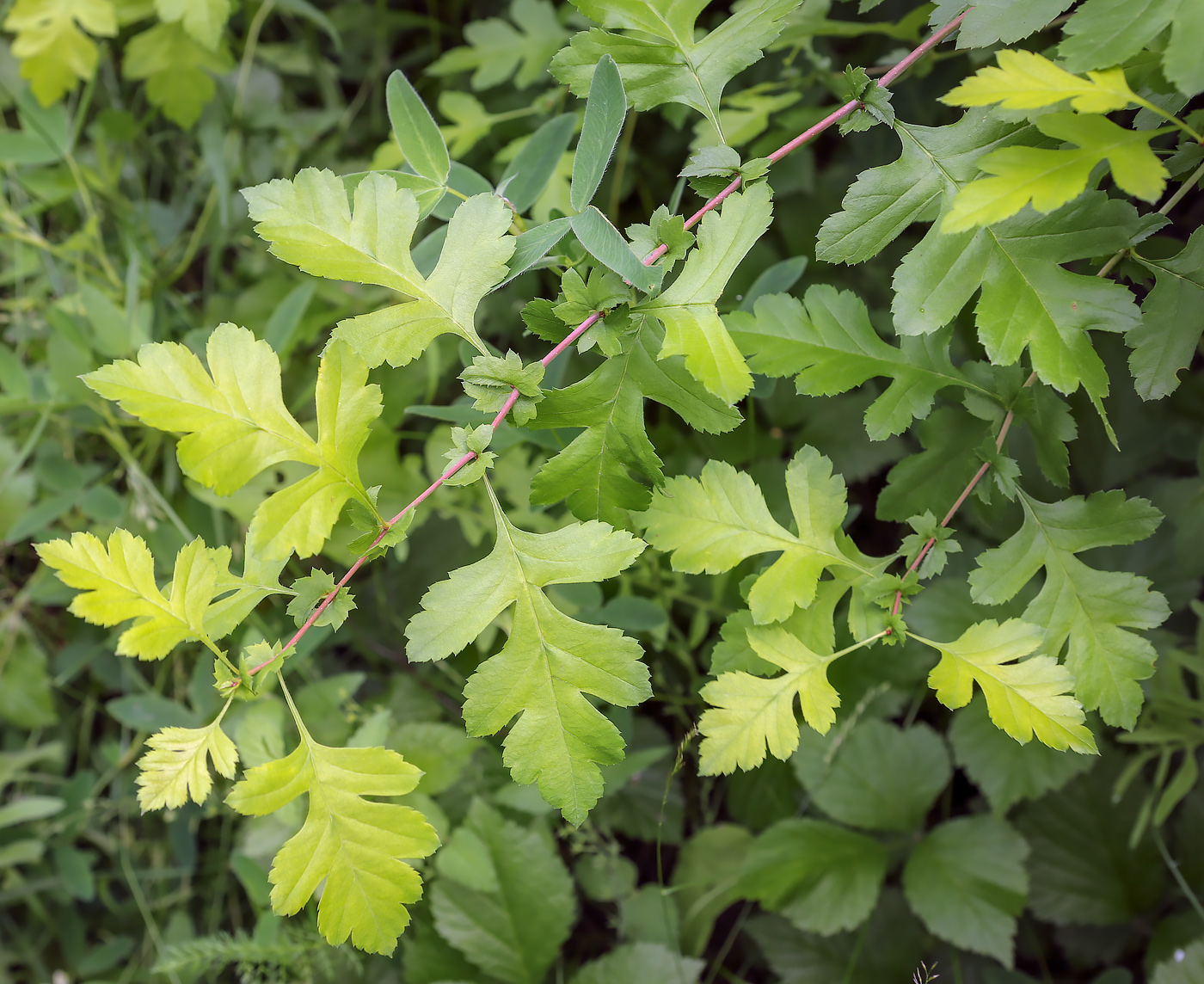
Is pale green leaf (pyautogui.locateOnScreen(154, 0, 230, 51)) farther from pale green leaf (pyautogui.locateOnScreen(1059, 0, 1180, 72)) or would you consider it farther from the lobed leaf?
pale green leaf (pyautogui.locateOnScreen(1059, 0, 1180, 72))

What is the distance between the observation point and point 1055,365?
611 mm

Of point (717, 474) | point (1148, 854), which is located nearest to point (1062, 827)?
point (1148, 854)

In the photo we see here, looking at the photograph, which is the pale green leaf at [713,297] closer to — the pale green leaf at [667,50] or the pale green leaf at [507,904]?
the pale green leaf at [667,50]

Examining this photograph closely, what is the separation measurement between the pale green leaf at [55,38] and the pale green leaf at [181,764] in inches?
43.9

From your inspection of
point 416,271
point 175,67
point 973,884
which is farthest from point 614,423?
point 175,67

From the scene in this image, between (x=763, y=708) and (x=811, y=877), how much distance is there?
640mm

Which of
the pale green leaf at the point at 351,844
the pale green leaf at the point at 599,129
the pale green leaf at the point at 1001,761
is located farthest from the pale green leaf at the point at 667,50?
the pale green leaf at the point at 1001,761

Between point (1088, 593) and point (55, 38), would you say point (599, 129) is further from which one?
point (55, 38)

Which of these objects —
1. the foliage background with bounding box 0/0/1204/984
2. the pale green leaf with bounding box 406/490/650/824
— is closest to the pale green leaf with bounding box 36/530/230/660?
the pale green leaf with bounding box 406/490/650/824

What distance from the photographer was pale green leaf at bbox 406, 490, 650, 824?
2.04 feet

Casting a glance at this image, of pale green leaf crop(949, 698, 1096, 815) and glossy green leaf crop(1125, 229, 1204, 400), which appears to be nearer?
glossy green leaf crop(1125, 229, 1204, 400)

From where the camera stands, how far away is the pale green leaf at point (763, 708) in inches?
26.5

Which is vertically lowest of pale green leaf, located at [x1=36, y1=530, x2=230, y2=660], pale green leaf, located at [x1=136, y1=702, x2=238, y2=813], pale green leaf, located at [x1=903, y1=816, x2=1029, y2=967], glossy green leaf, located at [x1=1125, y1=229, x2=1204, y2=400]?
pale green leaf, located at [x1=903, y1=816, x2=1029, y2=967]

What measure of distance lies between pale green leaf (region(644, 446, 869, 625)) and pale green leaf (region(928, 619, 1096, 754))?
117mm
